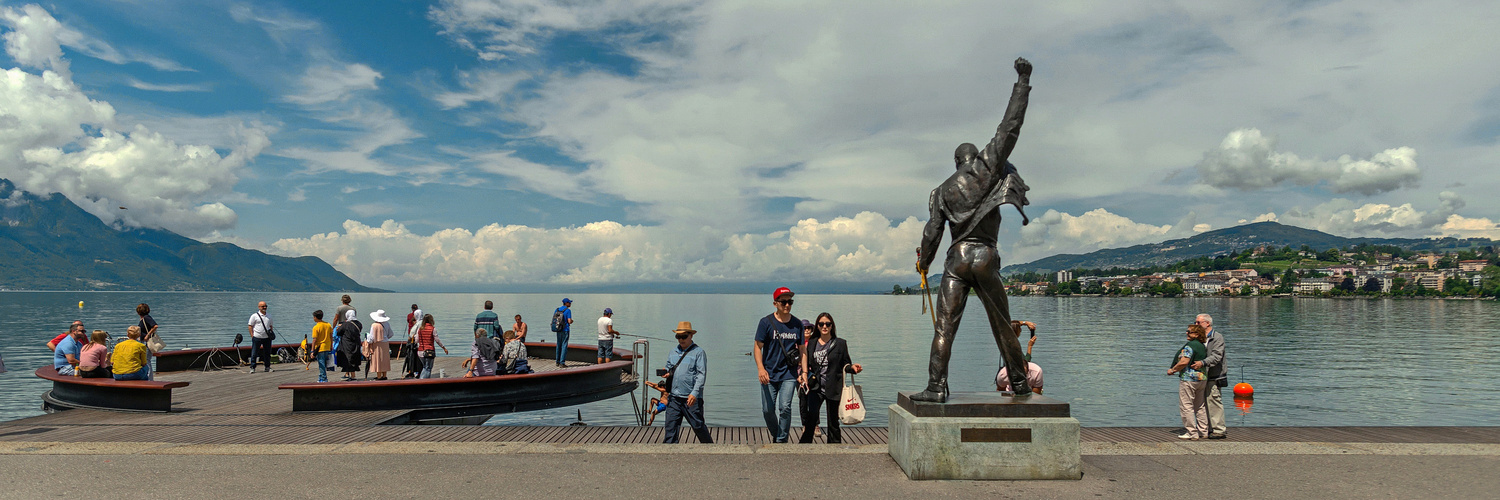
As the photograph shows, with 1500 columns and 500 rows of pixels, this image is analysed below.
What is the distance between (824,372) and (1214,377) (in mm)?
4994

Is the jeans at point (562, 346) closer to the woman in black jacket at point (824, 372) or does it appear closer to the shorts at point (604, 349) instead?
the shorts at point (604, 349)

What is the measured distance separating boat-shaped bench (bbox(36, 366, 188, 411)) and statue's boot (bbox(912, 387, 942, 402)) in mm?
11742

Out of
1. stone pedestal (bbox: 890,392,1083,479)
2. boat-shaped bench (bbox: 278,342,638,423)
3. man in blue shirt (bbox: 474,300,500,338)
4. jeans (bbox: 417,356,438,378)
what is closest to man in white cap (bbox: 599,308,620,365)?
boat-shaped bench (bbox: 278,342,638,423)

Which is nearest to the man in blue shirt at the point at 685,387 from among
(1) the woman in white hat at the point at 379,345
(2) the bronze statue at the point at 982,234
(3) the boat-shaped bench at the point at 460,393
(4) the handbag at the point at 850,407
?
(4) the handbag at the point at 850,407

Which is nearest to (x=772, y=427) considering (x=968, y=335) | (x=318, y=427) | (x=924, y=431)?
(x=924, y=431)

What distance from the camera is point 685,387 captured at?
8.28 metres

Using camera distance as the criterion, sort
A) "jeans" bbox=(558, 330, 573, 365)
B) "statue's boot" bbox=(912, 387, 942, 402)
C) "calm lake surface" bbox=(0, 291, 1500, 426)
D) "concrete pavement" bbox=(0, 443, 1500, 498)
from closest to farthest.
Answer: "concrete pavement" bbox=(0, 443, 1500, 498) → "statue's boot" bbox=(912, 387, 942, 402) → "jeans" bbox=(558, 330, 573, 365) → "calm lake surface" bbox=(0, 291, 1500, 426)

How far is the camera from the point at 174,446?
7504mm

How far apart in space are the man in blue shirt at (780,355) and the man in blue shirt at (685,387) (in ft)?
2.28

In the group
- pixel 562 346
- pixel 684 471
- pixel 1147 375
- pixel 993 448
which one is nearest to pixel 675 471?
pixel 684 471

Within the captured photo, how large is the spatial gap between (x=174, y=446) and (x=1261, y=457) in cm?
1061

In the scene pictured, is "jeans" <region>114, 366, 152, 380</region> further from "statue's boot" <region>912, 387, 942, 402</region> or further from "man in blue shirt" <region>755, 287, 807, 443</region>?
"statue's boot" <region>912, 387, 942, 402</region>

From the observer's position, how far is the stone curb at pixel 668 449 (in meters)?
7.06

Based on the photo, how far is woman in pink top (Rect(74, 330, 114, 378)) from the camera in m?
12.6
